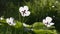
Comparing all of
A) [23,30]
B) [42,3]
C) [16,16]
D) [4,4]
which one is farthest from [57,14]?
[23,30]

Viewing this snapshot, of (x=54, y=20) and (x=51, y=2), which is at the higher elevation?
(x=51, y=2)

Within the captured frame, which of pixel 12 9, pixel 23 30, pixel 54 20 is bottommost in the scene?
pixel 23 30

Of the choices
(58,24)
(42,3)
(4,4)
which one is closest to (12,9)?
(4,4)

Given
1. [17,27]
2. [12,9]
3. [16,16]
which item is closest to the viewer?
[17,27]

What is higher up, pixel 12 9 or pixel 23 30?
pixel 12 9

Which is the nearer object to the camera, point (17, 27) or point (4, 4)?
point (17, 27)

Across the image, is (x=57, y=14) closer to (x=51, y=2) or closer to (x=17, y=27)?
(x=51, y=2)

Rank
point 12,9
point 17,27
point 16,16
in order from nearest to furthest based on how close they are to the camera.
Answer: point 17,27 < point 16,16 < point 12,9

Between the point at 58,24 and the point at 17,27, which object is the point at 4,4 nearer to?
the point at 58,24

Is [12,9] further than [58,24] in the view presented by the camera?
Yes
